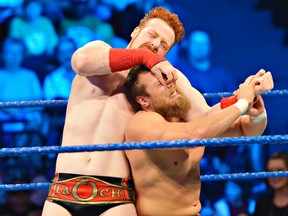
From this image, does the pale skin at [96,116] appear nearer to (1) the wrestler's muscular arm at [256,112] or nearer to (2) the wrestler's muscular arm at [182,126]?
(2) the wrestler's muscular arm at [182,126]

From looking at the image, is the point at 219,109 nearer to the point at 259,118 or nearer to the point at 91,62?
the point at 259,118

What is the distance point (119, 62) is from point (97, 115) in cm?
20

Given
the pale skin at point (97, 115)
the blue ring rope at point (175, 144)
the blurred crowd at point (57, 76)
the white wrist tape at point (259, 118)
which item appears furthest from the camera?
the blurred crowd at point (57, 76)

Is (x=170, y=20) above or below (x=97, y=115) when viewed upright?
above

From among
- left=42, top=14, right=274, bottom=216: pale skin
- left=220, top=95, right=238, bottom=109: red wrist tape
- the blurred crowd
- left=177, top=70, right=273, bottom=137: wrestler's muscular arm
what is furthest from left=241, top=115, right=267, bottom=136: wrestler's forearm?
the blurred crowd

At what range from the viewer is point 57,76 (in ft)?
12.4

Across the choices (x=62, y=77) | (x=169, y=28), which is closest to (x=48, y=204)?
Result: (x=169, y=28)

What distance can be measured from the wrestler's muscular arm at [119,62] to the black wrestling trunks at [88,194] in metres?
0.35

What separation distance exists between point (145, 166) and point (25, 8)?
2.20 m

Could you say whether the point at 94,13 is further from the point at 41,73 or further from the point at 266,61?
the point at 266,61

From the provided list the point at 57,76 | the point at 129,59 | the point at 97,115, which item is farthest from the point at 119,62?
the point at 57,76

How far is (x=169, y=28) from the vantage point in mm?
2209

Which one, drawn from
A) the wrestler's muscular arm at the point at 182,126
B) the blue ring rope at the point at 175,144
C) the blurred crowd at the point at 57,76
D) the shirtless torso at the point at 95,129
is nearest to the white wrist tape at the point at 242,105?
the wrestler's muscular arm at the point at 182,126

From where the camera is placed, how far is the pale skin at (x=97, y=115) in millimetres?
1949
